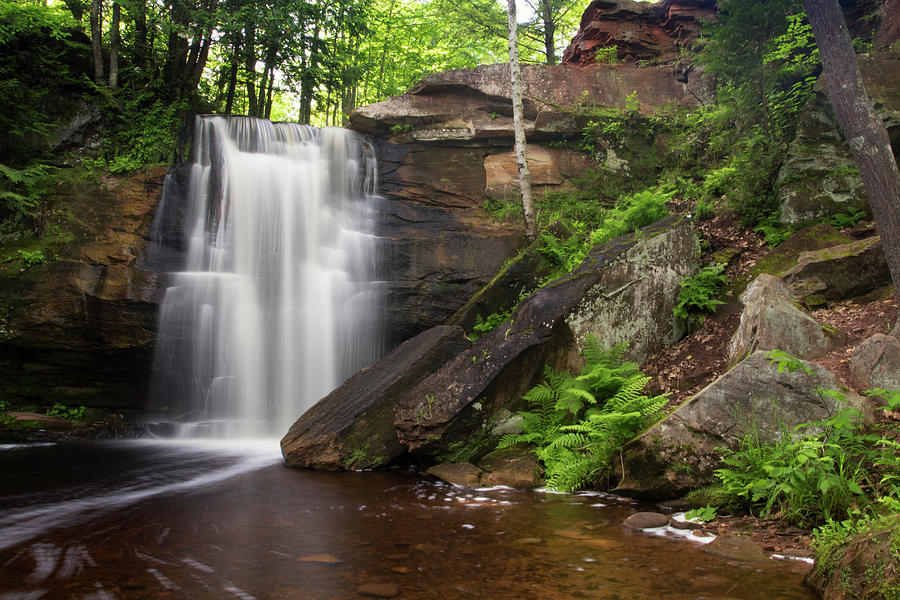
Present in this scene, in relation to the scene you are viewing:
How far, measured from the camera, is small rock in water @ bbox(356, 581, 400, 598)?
3.26 m

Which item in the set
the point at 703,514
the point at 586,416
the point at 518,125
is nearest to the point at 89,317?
the point at 586,416

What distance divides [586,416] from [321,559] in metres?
3.92

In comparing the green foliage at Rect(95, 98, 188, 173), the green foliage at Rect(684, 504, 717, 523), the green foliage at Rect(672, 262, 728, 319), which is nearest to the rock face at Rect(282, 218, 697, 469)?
the green foliage at Rect(672, 262, 728, 319)

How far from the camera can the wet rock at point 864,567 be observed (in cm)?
260

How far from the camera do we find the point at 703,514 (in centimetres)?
442

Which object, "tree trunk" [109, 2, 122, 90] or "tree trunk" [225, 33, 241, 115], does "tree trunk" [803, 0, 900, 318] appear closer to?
"tree trunk" [225, 33, 241, 115]

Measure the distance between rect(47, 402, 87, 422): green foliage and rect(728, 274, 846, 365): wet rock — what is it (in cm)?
1240

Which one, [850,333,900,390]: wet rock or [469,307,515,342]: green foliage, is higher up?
[469,307,515,342]: green foliage

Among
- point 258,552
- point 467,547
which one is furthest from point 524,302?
point 258,552

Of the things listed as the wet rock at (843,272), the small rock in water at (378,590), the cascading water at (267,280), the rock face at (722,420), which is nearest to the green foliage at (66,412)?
the cascading water at (267,280)

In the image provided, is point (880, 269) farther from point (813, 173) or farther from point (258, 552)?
point (258, 552)

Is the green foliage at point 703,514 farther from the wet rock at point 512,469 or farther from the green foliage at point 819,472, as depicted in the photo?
the wet rock at point 512,469

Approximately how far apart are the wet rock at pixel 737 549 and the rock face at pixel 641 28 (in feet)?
51.7

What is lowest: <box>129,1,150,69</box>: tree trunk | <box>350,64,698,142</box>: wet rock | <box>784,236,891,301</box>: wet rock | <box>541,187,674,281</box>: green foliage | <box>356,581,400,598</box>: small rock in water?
<box>356,581,400,598</box>: small rock in water
